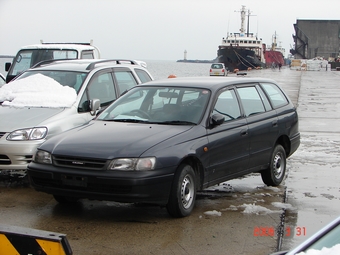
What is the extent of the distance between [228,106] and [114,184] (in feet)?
6.96

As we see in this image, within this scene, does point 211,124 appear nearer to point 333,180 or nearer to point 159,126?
point 159,126

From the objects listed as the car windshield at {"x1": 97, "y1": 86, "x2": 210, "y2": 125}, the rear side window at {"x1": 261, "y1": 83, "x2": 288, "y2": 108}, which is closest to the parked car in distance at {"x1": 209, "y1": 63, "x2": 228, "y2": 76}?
the rear side window at {"x1": 261, "y1": 83, "x2": 288, "y2": 108}

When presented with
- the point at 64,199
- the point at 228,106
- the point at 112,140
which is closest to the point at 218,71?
the point at 228,106

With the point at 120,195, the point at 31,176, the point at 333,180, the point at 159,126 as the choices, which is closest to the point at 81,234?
the point at 120,195

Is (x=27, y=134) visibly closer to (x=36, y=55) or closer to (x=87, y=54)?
(x=36, y=55)

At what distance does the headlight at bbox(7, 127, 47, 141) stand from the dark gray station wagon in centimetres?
95

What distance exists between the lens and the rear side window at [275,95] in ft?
27.6

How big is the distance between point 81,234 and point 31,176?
1072 mm

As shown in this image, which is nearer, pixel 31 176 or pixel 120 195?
pixel 120 195

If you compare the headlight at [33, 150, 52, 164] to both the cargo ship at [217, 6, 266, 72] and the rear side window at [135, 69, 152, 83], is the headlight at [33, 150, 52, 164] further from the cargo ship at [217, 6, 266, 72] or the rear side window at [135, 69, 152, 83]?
the cargo ship at [217, 6, 266, 72]

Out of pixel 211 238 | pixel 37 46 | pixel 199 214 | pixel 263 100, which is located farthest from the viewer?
pixel 37 46

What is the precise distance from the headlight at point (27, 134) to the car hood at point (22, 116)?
0.22 ft

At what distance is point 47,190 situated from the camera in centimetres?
637

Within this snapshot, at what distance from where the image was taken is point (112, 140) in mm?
6363
